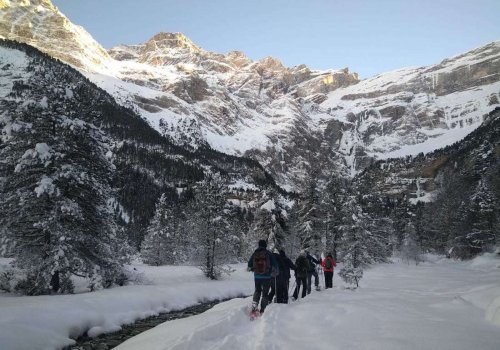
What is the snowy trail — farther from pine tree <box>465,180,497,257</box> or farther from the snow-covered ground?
pine tree <box>465,180,497,257</box>

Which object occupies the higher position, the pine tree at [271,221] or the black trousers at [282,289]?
the pine tree at [271,221]

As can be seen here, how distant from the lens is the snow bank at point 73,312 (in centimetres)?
995

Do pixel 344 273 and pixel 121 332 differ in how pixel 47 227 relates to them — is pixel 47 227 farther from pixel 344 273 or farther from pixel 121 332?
pixel 344 273

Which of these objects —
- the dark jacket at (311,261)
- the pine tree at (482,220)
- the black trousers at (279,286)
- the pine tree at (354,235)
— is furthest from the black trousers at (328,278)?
the pine tree at (482,220)

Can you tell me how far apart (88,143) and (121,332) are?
9.78m

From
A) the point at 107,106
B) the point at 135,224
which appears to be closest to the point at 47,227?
the point at 135,224

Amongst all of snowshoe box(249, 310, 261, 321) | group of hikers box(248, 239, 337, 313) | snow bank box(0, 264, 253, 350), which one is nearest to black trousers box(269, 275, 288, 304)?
group of hikers box(248, 239, 337, 313)

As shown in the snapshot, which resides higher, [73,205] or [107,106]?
[107,106]

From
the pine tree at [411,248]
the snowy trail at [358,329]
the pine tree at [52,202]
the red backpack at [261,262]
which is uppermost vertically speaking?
the pine tree at [52,202]

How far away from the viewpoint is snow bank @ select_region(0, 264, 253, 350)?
32.6 ft

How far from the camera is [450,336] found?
245 inches

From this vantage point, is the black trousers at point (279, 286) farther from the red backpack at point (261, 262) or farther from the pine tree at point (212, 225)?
the pine tree at point (212, 225)

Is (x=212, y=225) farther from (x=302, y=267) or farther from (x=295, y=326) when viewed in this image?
(x=295, y=326)

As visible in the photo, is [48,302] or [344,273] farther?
[344,273]
